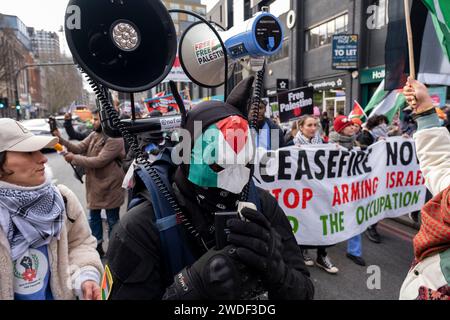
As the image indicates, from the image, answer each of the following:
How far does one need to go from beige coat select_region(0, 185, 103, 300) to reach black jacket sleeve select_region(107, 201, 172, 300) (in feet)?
2.41

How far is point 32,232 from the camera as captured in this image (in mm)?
1621

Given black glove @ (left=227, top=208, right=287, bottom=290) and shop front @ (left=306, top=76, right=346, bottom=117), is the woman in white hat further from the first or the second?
shop front @ (left=306, top=76, right=346, bottom=117)

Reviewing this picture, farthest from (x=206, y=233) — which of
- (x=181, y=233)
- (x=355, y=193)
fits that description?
(x=355, y=193)

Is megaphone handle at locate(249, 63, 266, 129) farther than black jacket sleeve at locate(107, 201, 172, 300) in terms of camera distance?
Yes

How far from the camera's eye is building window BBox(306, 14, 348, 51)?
1642cm

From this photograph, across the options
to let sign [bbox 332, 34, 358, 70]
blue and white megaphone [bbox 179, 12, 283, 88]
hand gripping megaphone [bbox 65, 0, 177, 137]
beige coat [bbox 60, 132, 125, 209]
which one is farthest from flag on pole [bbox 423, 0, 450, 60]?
to let sign [bbox 332, 34, 358, 70]

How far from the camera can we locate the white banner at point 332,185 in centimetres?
374

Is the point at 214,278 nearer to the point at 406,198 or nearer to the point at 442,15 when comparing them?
the point at 442,15

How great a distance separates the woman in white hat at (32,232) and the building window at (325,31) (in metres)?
17.2

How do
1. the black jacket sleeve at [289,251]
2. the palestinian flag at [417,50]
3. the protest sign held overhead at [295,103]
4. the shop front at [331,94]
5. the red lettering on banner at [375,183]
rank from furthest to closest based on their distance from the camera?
the shop front at [331,94] < the protest sign held overhead at [295,103] < the red lettering on banner at [375,183] < the palestinian flag at [417,50] < the black jacket sleeve at [289,251]

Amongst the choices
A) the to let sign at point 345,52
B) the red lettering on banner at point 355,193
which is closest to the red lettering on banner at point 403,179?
the red lettering on banner at point 355,193

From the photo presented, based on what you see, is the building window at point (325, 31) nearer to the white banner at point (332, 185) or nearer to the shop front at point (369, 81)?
the shop front at point (369, 81)

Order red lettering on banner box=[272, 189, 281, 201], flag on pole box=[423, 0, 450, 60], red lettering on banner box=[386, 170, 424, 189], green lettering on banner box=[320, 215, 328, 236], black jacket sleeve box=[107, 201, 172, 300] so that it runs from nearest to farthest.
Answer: black jacket sleeve box=[107, 201, 172, 300]
flag on pole box=[423, 0, 450, 60]
red lettering on banner box=[272, 189, 281, 201]
green lettering on banner box=[320, 215, 328, 236]
red lettering on banner box=[386, 170, 424, 189]

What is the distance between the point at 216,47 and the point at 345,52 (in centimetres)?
1543
